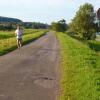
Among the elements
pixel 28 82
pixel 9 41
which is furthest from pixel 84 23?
pixel 28 82

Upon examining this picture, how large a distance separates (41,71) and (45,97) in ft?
16.9

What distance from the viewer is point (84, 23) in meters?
116

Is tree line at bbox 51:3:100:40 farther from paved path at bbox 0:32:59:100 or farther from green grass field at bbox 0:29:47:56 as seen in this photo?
paved path at bbox 0:32:59:100

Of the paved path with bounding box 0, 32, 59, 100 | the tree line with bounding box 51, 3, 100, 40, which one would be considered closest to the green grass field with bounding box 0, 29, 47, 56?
the paved path with bounding box 0, 32, 59, 100

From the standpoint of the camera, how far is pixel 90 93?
1041 centimetres

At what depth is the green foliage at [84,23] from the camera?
11465cm

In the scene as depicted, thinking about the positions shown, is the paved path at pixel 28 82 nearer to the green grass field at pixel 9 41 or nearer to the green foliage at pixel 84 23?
the green grass field at pixel 9 41

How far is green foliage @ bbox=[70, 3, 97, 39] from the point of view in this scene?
376ft

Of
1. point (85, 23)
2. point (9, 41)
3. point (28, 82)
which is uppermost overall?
point (28, 82)

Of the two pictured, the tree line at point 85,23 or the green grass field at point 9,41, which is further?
the tree line at point 85,23

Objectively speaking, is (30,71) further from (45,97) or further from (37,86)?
(45,97)

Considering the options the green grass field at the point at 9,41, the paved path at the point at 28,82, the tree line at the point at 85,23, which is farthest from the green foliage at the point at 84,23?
the paved path at the point at 28,82

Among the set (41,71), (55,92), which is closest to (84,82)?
(55,92)

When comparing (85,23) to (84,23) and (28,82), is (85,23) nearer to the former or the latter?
(84,23)
